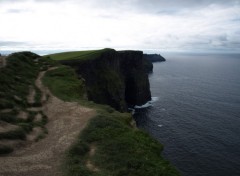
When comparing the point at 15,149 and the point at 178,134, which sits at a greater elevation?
the point at 15,149

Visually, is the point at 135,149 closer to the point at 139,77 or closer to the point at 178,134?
the point at 178,134

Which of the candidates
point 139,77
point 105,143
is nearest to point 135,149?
point 105,143

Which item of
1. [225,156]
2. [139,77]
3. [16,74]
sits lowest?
[225,156]

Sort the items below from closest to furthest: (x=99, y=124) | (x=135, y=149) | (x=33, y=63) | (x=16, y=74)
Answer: (x=135, y=149) → (x=99, y=124) → (x=16, y=74) → (x=33, y=63)

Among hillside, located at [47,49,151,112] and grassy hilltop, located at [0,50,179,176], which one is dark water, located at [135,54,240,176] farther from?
grassy hilltop, located at [0,50,179,176]

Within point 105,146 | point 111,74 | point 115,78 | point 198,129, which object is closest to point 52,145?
point 105,146

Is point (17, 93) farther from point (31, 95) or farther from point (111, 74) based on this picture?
point (111, 74)
